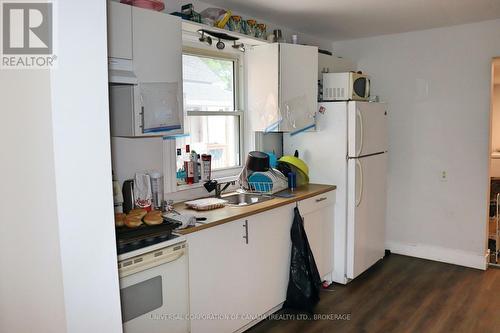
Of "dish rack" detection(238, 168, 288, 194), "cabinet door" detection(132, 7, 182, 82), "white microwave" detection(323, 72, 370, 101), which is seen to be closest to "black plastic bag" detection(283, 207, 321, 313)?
"dish rack" detection(238, 168, 288, 194)

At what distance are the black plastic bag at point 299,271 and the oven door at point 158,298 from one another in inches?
43.5

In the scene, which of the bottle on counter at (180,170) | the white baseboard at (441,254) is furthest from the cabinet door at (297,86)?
the white baseboard at (441,254)

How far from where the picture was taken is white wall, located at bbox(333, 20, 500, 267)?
4.09 meters

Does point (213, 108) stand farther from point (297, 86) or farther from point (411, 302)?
point (411, 302)

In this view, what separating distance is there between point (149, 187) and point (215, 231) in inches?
21.4

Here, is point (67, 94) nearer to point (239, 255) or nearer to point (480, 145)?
point (239, 255)

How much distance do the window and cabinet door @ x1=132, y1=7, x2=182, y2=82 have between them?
659 mm

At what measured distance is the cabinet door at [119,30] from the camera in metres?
2.20

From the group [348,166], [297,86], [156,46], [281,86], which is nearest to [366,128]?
[348,166]

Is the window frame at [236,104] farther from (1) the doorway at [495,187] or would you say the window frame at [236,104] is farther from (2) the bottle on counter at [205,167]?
(1) the doorway at [495,187]

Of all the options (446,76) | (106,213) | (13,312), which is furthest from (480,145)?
(13,312)

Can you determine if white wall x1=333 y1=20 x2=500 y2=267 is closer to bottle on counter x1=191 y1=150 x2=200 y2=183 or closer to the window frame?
the window frame

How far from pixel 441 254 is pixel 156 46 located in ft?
11.9

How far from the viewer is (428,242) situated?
447 centimetres
